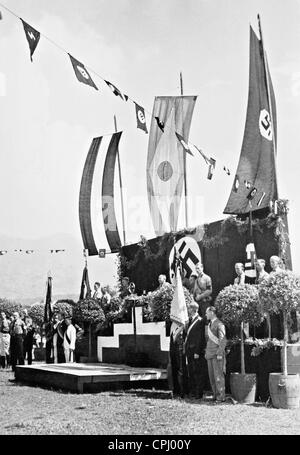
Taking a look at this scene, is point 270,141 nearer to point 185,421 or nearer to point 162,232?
point 162,232

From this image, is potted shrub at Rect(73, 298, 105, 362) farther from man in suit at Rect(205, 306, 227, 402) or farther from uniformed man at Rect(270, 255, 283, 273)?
uniformed man at Rect(270, 255, 283, 273)

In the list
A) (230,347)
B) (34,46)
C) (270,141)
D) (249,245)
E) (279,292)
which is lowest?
(230,347)

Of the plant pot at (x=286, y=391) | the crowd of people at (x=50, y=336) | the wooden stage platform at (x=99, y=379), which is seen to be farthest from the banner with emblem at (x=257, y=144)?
the crowd of people at (x=50, y=336)

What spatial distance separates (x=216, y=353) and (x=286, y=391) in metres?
1.55

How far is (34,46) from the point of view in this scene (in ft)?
30.9

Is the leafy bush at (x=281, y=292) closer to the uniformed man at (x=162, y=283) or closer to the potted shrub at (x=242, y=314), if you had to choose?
the potted shrub at (x=242, y=314)

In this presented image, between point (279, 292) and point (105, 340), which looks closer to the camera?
point (279, 292)

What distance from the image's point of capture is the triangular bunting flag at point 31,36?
9344mm

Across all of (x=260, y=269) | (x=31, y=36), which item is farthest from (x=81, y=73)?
(x=260, y=269)

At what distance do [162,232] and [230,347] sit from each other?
5.26m

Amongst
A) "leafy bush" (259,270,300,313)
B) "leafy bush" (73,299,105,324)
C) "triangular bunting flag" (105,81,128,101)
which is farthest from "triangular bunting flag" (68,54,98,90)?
"leafy bush" (73,299,105,324)

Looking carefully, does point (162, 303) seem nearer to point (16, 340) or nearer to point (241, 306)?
point (241, 306)

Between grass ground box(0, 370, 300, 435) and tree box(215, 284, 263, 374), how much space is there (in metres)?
1.38
